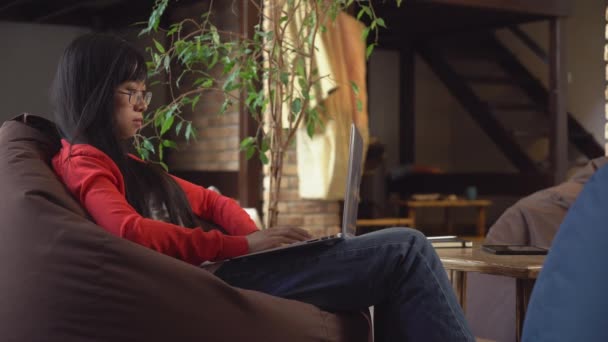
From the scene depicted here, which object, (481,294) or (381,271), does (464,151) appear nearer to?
(481,294)

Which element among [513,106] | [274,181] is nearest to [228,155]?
[274,181]

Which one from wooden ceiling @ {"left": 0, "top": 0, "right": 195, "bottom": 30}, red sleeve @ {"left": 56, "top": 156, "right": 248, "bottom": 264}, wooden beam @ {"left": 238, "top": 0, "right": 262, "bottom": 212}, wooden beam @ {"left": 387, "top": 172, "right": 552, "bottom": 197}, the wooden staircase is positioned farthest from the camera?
the wooden staircase

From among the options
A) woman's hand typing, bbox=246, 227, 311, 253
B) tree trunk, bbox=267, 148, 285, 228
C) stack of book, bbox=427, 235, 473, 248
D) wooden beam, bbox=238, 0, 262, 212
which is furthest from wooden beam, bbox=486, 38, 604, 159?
woman's hand typing, bbox=246, 227, 311, 253

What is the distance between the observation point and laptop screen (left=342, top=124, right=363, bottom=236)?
2.18 metres

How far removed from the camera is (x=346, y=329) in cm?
224

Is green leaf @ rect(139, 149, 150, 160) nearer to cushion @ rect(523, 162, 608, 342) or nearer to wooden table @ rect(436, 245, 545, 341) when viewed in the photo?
wooden table @ rect(436, 245, 545, 341)

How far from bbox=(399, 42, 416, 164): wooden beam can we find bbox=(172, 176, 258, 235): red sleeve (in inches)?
301

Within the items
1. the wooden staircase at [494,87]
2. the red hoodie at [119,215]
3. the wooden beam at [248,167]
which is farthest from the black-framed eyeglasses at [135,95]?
the wooden staircase at [494,87]

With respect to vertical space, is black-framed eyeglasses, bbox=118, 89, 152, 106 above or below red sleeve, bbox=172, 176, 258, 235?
above

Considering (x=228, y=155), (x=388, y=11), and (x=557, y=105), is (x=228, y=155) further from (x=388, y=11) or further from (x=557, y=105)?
(x=557, y=105)

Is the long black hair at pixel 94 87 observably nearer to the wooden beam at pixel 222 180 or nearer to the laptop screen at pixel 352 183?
the laptop screen at pixel 352 183

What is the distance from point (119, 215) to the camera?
2.05 meters

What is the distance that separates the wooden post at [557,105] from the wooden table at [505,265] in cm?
532

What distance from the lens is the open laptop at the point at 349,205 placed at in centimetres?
211
